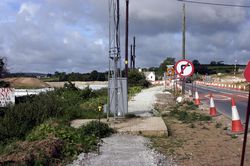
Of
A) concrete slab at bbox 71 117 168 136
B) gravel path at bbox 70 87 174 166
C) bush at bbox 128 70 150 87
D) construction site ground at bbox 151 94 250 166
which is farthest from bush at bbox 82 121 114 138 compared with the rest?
bush at bbox 128 70 150 87

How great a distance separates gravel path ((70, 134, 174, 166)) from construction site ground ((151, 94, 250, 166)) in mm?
313

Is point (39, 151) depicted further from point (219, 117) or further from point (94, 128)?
point (219, 117)

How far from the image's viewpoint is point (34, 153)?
7.33 metres

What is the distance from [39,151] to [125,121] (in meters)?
5.44

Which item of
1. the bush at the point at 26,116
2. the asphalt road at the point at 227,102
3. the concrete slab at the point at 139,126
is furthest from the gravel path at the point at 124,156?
the asphalt road at the point at 227,102

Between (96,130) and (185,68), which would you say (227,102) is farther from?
(96,130)

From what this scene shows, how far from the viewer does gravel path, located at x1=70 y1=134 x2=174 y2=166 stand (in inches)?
284

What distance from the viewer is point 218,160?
295 inches

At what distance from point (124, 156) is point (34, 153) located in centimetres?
171

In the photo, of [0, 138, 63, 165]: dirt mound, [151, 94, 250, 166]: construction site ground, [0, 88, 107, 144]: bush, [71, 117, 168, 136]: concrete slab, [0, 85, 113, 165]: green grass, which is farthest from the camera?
[0, 88, 107, 144]: bush

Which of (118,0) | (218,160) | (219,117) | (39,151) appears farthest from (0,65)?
(218,160)

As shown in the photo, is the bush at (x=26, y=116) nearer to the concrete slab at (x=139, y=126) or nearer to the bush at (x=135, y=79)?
the concrete slab at (x=139, y=126)

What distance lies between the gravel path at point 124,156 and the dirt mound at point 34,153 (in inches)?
19.7

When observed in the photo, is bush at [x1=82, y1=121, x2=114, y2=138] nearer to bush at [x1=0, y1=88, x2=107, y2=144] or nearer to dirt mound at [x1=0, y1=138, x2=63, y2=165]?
dirt mound at [x1=0, y1=138, x2=63, y2=165]
